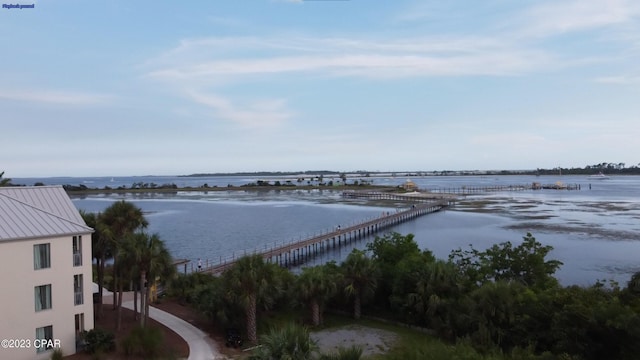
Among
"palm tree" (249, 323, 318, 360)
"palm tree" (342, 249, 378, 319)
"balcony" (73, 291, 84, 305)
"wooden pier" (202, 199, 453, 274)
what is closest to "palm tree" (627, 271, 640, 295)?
"palm tree" (342, 249, 378, 319)

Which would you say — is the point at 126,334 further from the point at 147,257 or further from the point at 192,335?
the point at 147,257

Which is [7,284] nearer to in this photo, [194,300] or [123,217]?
[123,217]

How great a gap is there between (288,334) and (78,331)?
14.1 meters

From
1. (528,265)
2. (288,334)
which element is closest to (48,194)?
(288,334)

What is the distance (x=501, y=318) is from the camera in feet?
76.5

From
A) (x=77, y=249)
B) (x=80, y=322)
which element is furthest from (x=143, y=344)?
(x=77, y=249)

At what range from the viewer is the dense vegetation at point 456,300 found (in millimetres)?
19641

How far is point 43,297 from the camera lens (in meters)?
21.8

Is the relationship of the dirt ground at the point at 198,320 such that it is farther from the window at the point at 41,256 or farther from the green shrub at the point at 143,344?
the window at the point at 41,256

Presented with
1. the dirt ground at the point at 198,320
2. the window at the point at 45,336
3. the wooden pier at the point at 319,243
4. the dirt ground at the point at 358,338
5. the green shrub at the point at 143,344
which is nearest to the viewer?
the window at the point at 45,336

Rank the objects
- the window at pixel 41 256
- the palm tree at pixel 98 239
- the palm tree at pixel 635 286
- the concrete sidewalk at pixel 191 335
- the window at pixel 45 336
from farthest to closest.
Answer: the palm tree at pixel 98 239, the concrete sidewalk at pixel 191 335, the palm tree at pixel 635 286, the window at pixel 41 256, the window at pixel 45 336

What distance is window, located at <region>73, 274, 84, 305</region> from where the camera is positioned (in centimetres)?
2312

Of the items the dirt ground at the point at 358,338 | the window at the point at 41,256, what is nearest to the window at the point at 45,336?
the window at the point at 41,256

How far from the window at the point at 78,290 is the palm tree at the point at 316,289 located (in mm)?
11397
